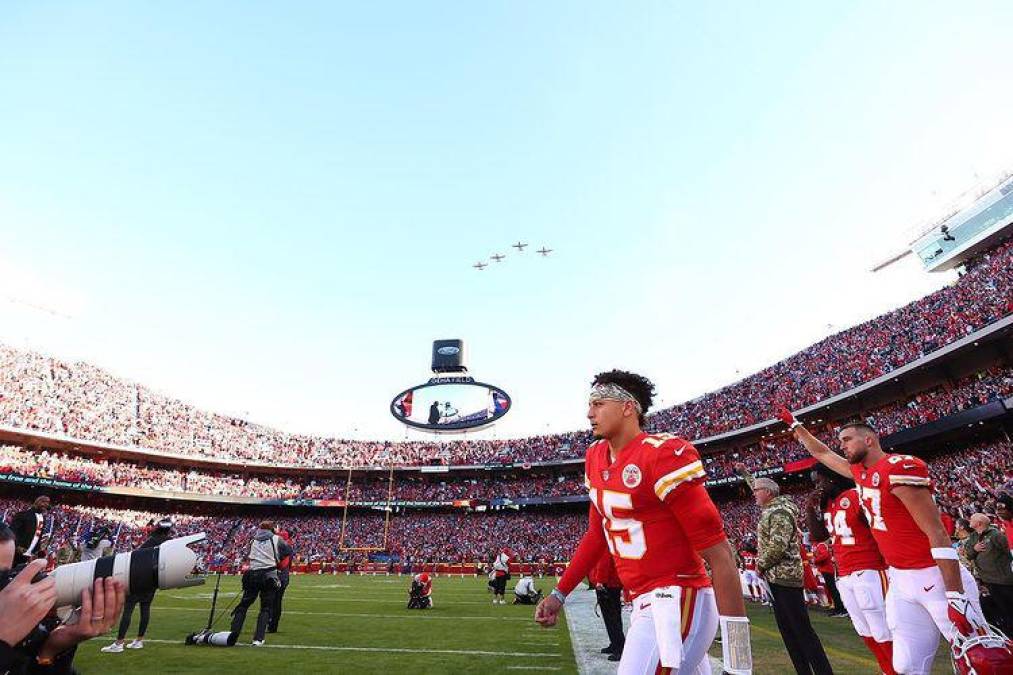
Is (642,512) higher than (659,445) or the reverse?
the reverse

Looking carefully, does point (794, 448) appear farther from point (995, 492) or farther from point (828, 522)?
point (828, 522)

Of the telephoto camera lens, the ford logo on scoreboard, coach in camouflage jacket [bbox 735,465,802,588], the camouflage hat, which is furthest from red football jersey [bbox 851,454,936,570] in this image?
the ford logo on scoreboard

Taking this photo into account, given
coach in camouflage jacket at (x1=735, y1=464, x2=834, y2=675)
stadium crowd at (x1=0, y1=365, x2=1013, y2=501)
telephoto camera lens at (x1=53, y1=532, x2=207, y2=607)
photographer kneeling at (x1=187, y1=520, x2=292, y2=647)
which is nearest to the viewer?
telephoto camera lens at (x1=53, y1=532, x2=207, y2=607)

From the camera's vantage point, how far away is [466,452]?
5612 cm

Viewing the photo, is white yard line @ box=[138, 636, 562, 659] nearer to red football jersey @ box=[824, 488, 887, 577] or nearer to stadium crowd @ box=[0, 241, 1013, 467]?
red football jersey @ box=[824, 488, 887, 577]

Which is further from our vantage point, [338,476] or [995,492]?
[338,476]

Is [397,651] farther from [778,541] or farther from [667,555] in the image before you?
[667,555]

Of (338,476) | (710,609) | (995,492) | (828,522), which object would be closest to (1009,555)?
(828,522)

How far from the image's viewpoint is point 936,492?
23047 millimetres

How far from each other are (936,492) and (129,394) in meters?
58.9

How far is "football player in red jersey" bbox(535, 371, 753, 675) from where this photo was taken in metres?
2.54

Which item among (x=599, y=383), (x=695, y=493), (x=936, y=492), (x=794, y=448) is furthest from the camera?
(x=794, y=448)

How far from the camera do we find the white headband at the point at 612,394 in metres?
3.27

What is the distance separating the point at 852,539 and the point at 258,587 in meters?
8.12
